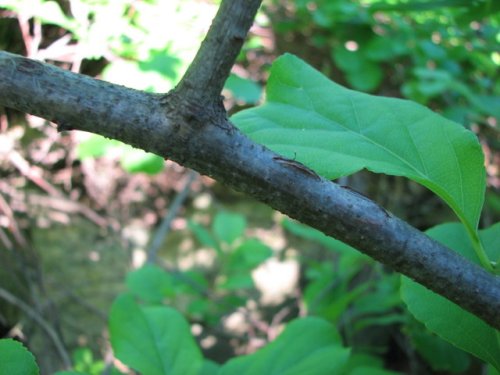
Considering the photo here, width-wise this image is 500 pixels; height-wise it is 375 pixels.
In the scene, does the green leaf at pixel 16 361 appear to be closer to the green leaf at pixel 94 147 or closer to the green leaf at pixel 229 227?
the green leaf at pixel 94 147

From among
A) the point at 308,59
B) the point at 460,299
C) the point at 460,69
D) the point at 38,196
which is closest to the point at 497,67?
the point at 460,69

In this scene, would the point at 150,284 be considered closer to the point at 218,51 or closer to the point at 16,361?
the point at 16,361

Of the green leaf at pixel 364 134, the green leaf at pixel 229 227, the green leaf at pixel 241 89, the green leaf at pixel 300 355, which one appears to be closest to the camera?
the green leaf at pixel 364 134

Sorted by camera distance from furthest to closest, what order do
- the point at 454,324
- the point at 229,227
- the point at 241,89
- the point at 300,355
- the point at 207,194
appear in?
the point at 207,194 < the point at 229,227 < the point at 241,89 < the point at 300,355 < the point at 454,324

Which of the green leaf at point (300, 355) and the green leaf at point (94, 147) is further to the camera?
the green leaf at point (94, 147)

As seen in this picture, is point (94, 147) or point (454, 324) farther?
point (94, 147)

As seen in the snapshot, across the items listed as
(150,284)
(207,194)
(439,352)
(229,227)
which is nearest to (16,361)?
(150,284)

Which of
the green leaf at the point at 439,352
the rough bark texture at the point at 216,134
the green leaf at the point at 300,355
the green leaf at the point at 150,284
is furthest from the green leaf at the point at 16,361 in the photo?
the green leaf at the point at 439,352
